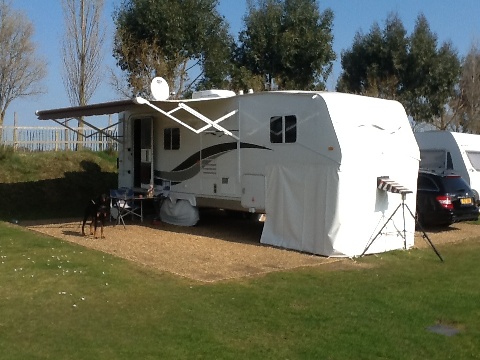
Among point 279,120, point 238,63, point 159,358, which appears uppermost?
point 238,63

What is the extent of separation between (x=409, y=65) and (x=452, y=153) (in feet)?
41.9

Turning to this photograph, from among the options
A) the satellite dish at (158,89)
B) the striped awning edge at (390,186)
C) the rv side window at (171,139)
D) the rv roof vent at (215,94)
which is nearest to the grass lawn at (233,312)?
the striped awning edge at (390,186)

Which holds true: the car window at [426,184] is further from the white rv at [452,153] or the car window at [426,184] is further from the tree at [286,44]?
the tree at [286,44]

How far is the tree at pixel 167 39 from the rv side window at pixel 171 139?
275 inches

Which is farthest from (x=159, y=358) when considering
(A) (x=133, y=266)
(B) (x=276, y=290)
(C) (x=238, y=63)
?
(C) (x=238, y=63)

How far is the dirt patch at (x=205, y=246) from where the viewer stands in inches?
403

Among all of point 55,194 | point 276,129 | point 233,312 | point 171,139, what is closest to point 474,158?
point 276,129

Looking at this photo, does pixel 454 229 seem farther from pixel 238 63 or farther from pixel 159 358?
pixel 238 63

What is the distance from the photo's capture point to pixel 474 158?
18.5 metres

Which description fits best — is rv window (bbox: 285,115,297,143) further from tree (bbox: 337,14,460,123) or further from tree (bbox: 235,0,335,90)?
tree (bbox: 337,14,460,123)

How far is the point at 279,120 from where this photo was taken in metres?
12.4

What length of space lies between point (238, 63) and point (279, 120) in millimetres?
16290

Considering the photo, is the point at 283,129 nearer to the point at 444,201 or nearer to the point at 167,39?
the point at 444,201

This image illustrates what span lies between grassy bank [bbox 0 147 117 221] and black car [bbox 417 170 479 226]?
9.16 m
